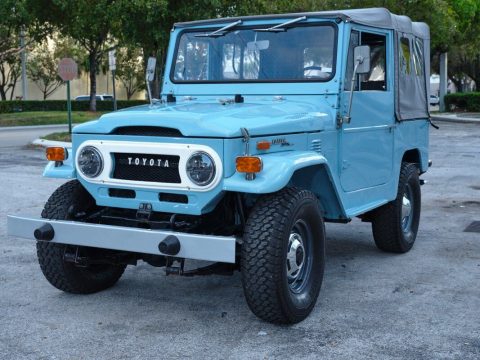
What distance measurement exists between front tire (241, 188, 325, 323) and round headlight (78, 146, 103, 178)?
1188mm

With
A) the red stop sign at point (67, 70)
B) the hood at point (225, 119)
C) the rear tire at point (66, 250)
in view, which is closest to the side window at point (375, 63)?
the hood at point (225, 119)

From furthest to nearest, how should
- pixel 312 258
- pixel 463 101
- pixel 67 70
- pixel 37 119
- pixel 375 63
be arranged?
1. pixel 463 101
2. pixel 37 119
3. pixel 67 70
4. pixel 375 63
5. pixel 312 258

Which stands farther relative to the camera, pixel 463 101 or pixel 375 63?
pixel 463 101

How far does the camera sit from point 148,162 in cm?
482

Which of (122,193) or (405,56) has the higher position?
(405,56)

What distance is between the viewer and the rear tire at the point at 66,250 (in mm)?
5227

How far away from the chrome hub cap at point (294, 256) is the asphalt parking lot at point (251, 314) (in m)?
0.36

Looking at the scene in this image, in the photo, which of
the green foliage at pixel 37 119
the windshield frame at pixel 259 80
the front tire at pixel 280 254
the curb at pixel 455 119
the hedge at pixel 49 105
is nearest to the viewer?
the front tire at pixel 280 254

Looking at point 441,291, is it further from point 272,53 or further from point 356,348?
point 272,53

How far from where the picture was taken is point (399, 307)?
17.4 ft

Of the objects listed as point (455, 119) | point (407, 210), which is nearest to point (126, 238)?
point (407, 210)

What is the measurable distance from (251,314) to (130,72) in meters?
53.0

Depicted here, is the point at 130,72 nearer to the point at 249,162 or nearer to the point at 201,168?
the point at 201,168

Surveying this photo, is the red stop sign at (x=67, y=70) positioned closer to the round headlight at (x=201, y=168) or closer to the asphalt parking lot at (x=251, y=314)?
the asphalt parking lot at (x=251, y=314)
